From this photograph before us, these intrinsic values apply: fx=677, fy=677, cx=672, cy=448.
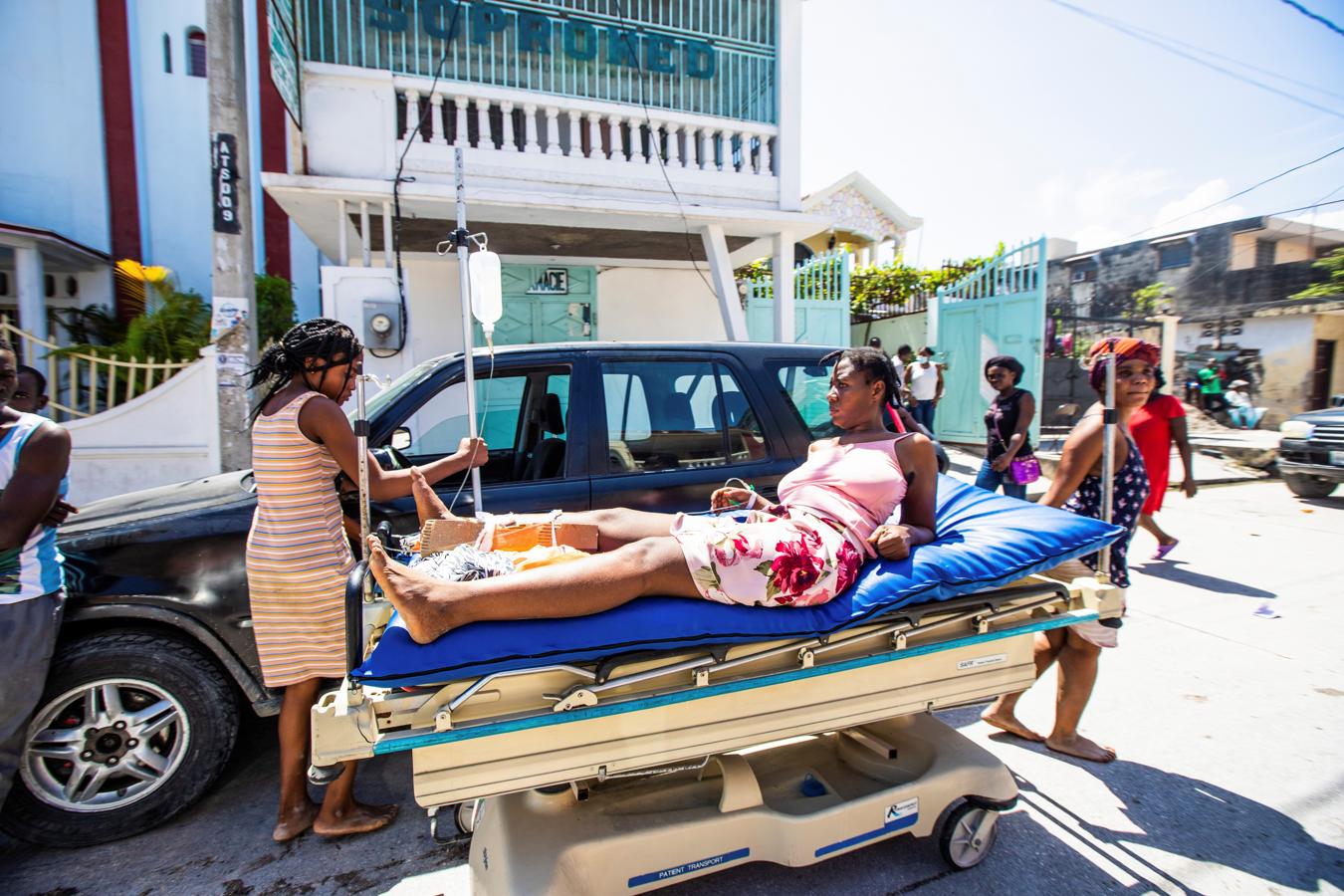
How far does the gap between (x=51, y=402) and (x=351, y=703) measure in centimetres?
693

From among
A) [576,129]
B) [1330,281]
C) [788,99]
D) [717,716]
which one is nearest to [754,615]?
[717,716]

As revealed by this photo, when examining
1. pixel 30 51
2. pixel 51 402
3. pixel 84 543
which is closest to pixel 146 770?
pixel 84 543

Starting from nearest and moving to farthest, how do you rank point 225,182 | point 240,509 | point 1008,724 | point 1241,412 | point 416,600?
point 416,600 → point 240,509 → point 1008,724 → point 225,182 → point 1241,412

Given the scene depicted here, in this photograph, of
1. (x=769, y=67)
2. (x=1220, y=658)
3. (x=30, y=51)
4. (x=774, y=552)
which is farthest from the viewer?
(x=30, y=51)

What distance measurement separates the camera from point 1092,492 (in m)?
3.22

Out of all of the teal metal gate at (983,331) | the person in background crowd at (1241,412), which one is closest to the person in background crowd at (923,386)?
the teal metal gate at (983,331)

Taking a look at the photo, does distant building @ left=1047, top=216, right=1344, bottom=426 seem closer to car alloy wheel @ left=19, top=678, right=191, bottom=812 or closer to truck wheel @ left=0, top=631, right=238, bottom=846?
truck wheel @ left=0, top=631, right=238, bottom=846

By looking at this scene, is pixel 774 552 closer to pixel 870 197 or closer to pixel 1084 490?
pixel 1084 490

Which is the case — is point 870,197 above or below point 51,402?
above

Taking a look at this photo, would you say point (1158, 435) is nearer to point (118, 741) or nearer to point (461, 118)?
point (118, 741)

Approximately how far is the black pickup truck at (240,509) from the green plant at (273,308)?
798cm

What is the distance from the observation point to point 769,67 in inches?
339

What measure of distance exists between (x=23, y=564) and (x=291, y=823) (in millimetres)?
1328

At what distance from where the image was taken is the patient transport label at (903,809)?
7.39 ft
